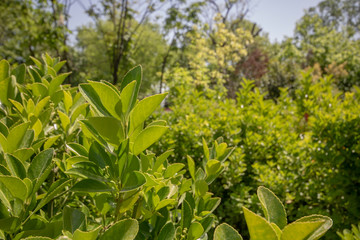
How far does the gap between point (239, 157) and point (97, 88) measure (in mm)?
2019

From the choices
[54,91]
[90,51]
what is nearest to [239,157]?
[54,91]

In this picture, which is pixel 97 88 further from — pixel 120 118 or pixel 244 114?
pixel 244 114

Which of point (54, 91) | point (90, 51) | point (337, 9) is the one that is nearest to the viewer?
point (54, 91)

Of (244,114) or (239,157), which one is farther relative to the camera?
(244,114)

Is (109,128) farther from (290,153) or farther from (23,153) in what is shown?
(290,153)

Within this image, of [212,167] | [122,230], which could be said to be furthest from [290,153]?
[122,230]

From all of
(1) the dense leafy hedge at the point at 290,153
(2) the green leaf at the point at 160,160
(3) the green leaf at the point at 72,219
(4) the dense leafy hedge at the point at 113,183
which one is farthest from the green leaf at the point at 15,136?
(1) the dense leafy hedge at the point at 290,153

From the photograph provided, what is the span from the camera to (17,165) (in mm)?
545

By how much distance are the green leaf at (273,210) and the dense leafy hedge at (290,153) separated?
174 centimetres

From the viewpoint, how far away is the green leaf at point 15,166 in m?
0.53

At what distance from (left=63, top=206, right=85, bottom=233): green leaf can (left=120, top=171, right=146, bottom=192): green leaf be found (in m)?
0.13

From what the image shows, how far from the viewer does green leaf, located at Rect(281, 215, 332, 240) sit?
354mm

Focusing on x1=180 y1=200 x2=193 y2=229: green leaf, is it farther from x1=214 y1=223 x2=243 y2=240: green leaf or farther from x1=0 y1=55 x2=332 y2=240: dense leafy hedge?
x1=214 y1=223 x2=243 y2=240: green leaf

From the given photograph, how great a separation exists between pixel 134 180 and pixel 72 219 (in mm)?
166
